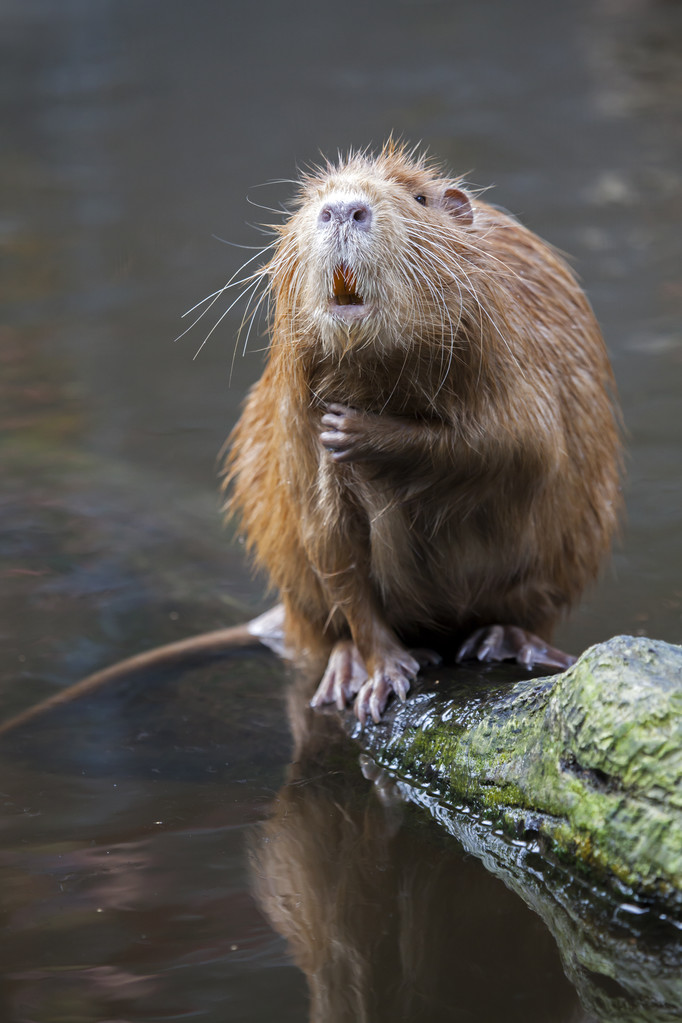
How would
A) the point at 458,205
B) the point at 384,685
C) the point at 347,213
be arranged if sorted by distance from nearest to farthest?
the point at 347,213
the point at 458,205
the point at 384,685

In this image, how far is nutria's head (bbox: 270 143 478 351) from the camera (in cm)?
265

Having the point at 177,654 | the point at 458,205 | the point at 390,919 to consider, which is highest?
the point at 458,205

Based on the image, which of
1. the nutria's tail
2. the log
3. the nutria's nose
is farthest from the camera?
the nutria's tail

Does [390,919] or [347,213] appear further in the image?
[347,213]

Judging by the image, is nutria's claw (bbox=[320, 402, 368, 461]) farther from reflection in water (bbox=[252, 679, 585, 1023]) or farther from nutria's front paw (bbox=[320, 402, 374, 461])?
reflection in water (bbox=[252, 679, 585, 1023])

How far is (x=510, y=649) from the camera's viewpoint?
3.48 metres

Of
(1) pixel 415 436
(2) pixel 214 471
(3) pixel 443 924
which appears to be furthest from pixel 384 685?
(2) pixel 214 471

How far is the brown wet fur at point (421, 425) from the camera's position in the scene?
2.78 metres

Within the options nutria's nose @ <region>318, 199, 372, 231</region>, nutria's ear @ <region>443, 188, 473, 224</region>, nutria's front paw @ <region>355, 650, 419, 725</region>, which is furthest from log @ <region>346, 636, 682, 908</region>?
nutria's ear @ <region>443, 188, 473, 224</region>

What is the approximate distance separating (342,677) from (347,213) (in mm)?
1397

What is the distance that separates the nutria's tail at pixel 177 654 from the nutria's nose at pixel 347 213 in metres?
1.69

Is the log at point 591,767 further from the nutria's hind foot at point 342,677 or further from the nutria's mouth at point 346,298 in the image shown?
the nutria's mouth at point 346,298

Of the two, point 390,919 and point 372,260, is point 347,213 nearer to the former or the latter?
point 372,260

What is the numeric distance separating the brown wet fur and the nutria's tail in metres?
0.28
